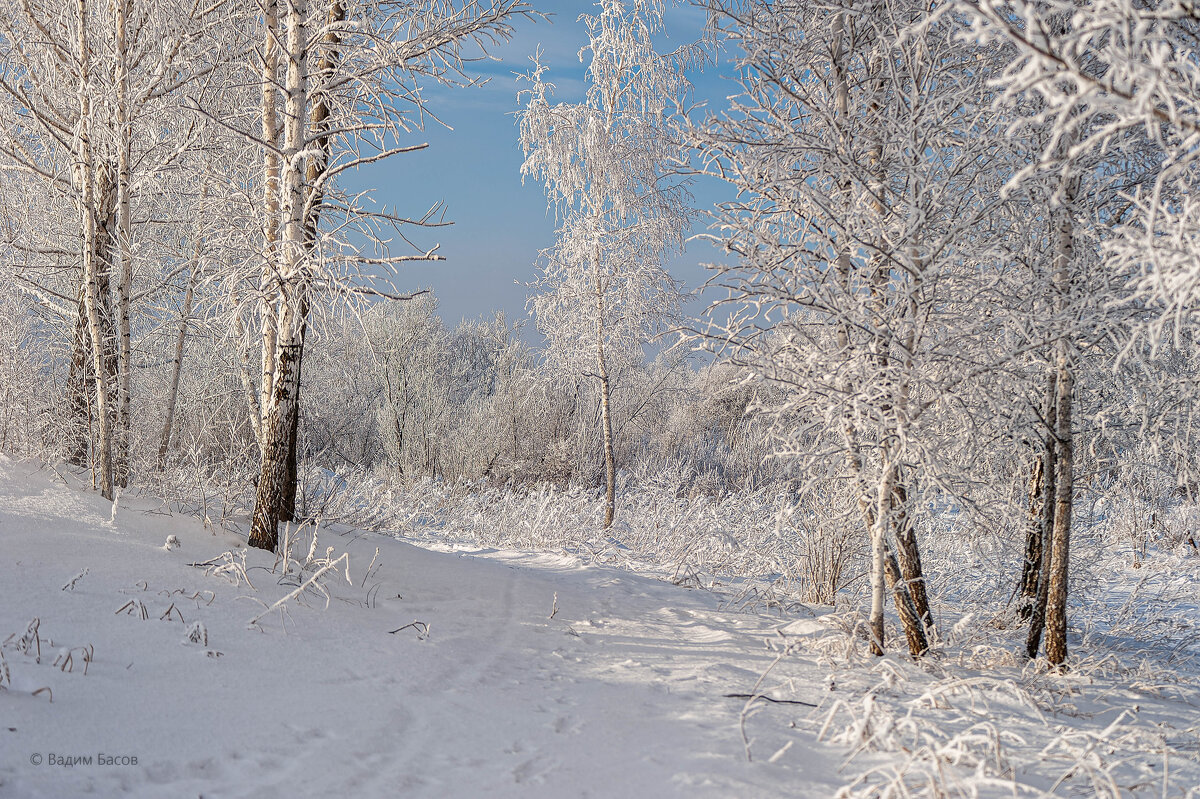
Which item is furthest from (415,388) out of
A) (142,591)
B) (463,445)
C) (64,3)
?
(142,591)

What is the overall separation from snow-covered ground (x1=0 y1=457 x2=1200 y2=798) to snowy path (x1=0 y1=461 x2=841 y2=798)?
0.05 feet

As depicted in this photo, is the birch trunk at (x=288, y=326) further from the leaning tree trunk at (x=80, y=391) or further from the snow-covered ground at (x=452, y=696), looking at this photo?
the leaning tree trunk at (x=80, y=391)

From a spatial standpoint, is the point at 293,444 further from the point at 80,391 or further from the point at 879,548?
the point at 879,548

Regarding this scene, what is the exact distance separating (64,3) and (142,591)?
18.9ft

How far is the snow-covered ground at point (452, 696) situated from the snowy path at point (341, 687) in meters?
0.01

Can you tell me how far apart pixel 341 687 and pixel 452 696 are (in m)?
0.54

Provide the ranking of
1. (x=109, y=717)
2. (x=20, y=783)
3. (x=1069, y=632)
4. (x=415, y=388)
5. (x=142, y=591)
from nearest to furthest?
(x=20, y=783)
(x=109, y=717)
(x=142, y=591)
(x=1069, y=632)
(x=415, y=388)

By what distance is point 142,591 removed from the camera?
3.79 metres

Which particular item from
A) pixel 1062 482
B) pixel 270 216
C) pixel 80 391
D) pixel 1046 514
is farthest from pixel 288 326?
pixel 1046 514

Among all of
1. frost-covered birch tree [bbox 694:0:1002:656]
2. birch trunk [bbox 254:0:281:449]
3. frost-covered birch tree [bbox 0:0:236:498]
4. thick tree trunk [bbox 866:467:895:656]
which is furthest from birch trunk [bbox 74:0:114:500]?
thick tree trunk [bbox 866:467:895:656]

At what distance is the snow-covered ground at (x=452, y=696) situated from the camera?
8.47 ft

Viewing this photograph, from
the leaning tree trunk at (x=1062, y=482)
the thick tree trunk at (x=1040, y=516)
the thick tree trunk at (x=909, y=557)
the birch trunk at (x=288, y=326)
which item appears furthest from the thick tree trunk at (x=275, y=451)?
the leaning tree trunk at (x=1062, y=482)

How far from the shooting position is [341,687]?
11.1ft

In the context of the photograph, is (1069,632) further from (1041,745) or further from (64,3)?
(64,3)
